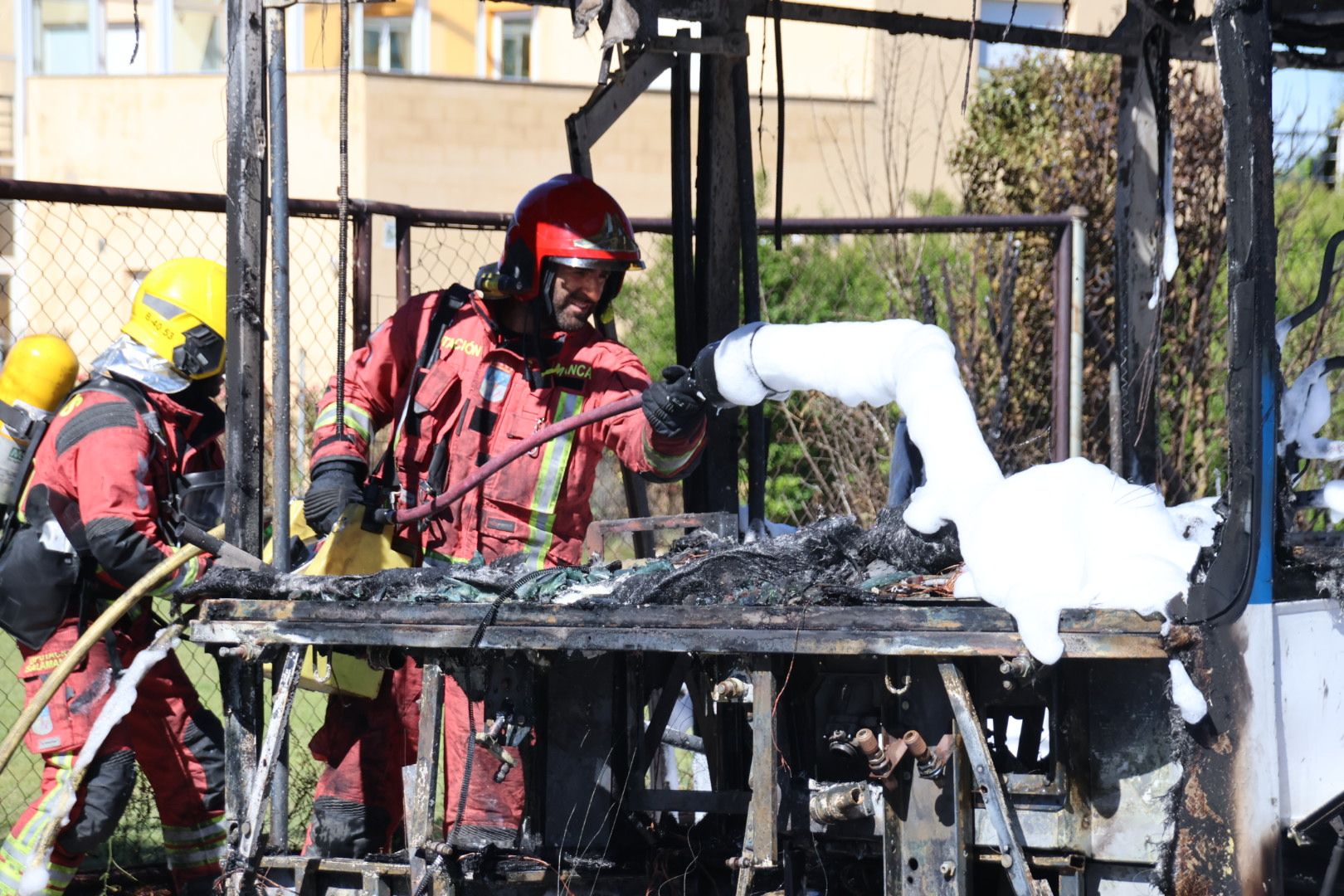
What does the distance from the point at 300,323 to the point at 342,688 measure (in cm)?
1024

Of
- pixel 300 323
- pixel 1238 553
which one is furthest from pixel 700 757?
pixel 300 323

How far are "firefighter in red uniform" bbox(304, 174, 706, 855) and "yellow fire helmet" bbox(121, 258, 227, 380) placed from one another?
0.41 m

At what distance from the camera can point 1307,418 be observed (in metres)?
3.58

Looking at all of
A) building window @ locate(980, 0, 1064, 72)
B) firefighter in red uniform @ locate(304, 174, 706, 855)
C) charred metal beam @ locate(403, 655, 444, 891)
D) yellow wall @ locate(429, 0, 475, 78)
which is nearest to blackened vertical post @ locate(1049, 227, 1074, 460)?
firefighter in red uniform @ locate(304, 174, 706, 855)

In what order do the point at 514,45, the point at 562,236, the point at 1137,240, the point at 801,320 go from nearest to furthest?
the point at 562,236
the point at 1137,240
the point at 801,320
the point at 514,45

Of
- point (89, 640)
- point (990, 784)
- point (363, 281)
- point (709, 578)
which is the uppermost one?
point (363, 281)

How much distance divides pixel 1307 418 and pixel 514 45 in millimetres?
17234

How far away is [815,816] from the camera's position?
3332 mm

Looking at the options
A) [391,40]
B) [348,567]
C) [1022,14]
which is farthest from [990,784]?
[391,40]

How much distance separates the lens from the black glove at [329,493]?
4.19m

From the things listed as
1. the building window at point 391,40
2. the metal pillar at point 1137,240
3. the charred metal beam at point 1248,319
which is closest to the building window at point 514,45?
the building window at point 391,40

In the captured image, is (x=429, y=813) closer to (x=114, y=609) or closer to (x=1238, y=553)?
(x=114, y=609)

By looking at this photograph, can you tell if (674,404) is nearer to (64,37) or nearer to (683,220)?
(683,220)

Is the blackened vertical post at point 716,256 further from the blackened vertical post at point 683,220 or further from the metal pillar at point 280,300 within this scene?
the metal pillar at point 280,300
